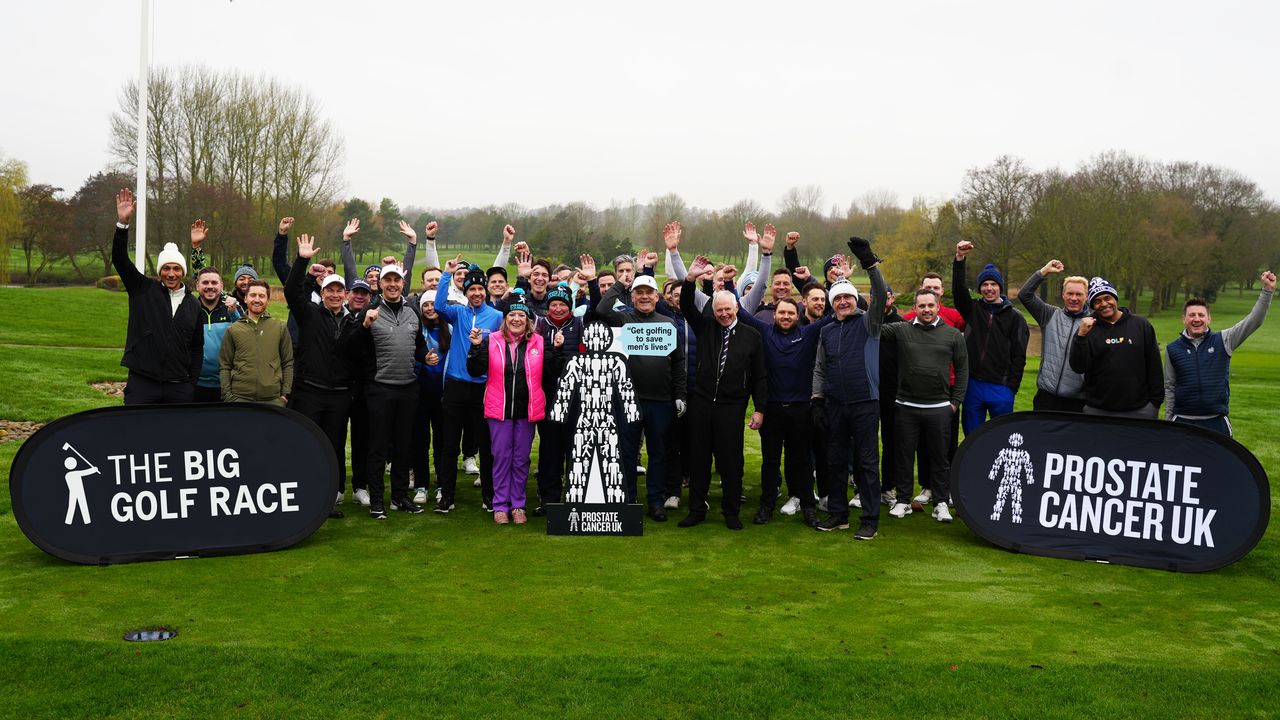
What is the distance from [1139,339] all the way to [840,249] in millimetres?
63691

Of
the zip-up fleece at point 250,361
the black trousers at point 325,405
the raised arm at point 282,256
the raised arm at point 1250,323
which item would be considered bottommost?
the black trousers at point 325,405

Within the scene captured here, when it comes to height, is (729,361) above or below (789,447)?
above

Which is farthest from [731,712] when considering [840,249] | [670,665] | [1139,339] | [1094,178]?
[840,249]

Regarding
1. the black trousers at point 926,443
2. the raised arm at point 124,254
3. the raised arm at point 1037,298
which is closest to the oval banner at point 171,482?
the raised arm at point 124,254

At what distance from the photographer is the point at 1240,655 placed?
4.98 meters

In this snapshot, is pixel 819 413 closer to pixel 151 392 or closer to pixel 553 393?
pixel 553 393

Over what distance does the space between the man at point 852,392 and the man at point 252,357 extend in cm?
443

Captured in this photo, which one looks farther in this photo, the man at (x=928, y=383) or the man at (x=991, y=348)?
the man at (x=991, y=348)

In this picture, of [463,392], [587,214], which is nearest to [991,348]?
[463,392]

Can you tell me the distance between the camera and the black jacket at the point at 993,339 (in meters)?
8.33

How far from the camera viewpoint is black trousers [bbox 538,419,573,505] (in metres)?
7.98

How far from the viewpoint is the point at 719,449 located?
779cm

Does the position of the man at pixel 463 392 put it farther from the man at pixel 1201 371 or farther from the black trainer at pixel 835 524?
the man at pixel 1201 371

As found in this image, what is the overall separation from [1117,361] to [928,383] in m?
1.46
